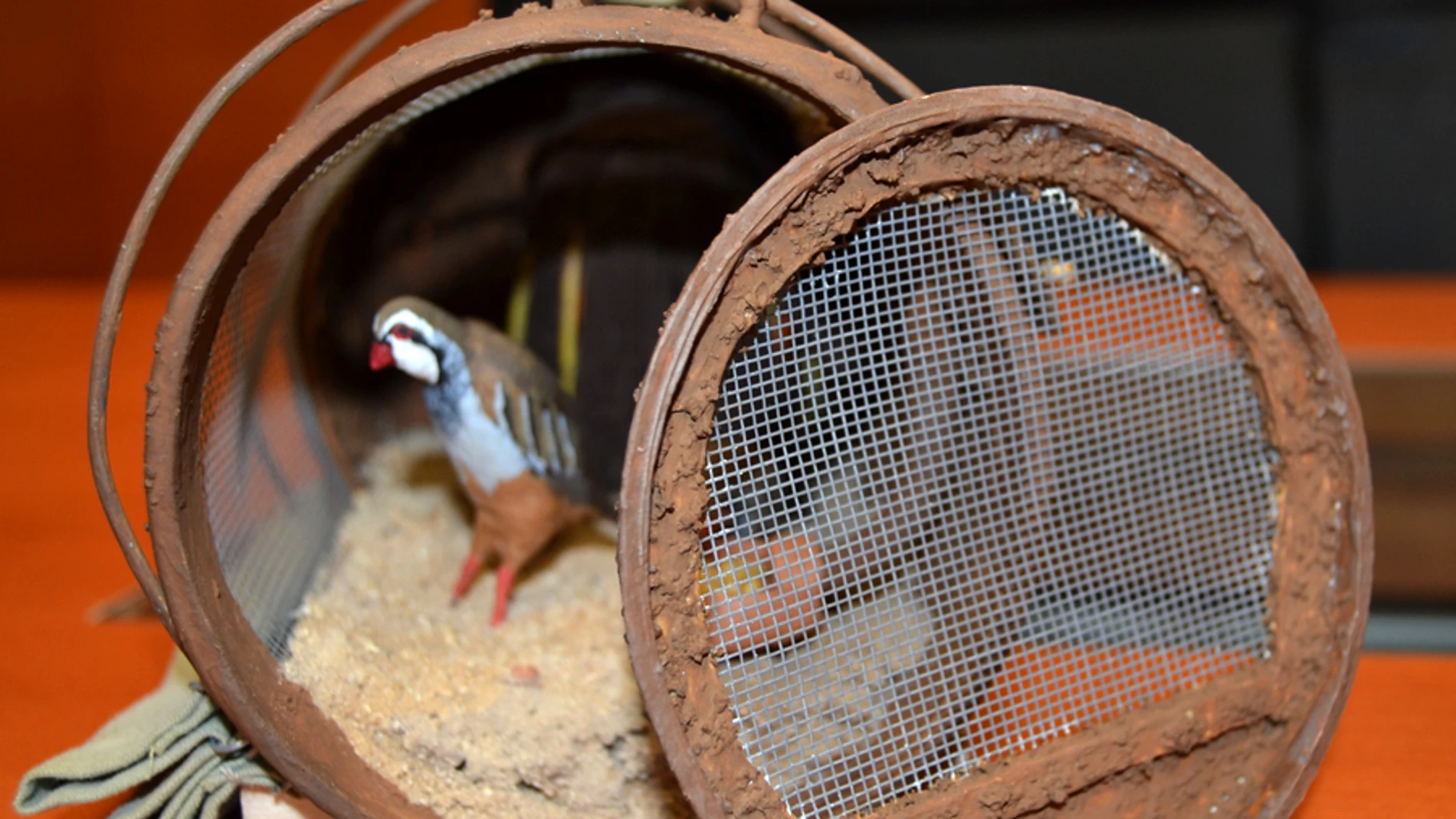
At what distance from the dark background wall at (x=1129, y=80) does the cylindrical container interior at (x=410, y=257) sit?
125 cm

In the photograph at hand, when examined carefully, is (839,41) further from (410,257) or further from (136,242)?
(410,257)

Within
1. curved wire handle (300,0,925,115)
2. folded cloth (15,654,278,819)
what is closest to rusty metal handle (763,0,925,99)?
curved wire handle (300,0,925,115)

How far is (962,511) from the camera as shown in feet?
2.92

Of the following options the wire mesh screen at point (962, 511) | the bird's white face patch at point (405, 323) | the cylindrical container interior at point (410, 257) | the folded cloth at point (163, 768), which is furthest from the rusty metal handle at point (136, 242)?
the wire mesh screen at point (962, 511)

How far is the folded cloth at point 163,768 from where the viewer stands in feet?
2.77

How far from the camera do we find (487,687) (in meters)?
1.01

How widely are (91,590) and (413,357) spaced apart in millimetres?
668

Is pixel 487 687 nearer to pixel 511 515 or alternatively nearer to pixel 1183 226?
pixel 511 515

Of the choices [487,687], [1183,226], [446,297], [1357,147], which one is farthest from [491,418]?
[1357,147]

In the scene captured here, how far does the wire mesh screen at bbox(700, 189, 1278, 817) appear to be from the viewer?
31.8 inches

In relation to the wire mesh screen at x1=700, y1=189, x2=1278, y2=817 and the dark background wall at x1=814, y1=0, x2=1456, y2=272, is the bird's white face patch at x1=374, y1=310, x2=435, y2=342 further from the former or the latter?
the dark background wall at x1=814, y1=0, x2=1456, y2=272

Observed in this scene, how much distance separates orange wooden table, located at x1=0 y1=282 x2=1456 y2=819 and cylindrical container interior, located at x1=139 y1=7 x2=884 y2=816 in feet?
0.88

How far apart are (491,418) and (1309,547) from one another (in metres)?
0.74

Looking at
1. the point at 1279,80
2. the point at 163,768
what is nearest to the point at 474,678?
the point at 163,768
